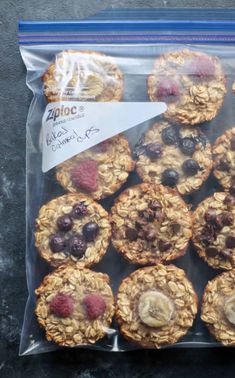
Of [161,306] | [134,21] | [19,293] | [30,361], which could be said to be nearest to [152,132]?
[134,21]

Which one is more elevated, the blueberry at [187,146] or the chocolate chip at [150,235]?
the blueberry at [187,146]

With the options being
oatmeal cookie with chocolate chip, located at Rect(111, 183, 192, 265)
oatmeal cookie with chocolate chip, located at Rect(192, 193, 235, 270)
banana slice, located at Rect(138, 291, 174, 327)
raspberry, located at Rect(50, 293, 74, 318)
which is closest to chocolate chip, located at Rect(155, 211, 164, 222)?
oatmeal cookie with chocolate chip, located at Rect(111, 183, 192, 265)

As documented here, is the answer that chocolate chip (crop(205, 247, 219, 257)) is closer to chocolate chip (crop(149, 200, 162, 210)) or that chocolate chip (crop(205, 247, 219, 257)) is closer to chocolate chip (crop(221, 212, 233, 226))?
chocolate chip (crop(221, 212, 233, 226))

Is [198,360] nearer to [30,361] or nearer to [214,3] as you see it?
[30,361]

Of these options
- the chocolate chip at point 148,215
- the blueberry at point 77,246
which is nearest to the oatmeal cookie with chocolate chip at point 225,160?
the chocolate chip at point 148,215

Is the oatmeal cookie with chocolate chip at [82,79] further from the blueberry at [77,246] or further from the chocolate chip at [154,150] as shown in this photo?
the blueberry at [77,246]
